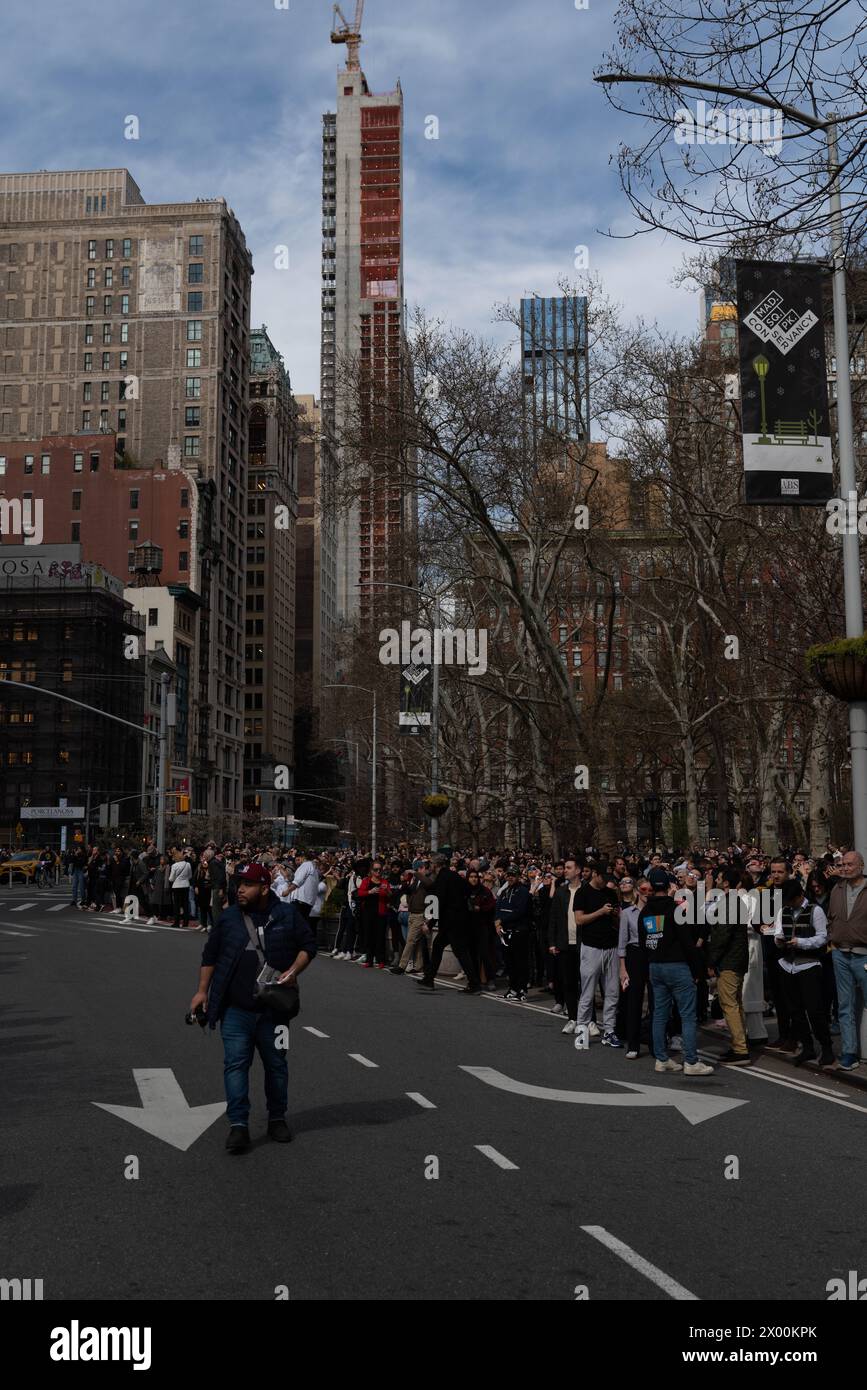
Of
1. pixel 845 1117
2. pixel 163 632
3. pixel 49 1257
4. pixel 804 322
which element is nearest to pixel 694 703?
pixel 804 322

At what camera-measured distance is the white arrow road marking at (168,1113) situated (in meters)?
8.52

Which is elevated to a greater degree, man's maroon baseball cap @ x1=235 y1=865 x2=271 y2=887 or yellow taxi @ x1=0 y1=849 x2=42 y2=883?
man's maroon baseball cap @ x1=235 y1=865 x2=271 y2=887

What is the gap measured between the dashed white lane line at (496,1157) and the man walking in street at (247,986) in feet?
4.05

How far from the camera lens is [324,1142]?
8359 millimetres

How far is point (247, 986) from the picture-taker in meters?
8.42

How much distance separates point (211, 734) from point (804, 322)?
9627 centimetres

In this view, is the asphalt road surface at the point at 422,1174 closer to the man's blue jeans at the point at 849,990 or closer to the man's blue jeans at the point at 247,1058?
the man's blue jeans at the point at 247,1058

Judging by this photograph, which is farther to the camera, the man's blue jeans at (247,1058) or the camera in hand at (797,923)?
the camera in hand at (797,923)

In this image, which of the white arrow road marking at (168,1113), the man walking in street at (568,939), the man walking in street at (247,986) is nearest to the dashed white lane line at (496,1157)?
the man walking in street at (247,986)

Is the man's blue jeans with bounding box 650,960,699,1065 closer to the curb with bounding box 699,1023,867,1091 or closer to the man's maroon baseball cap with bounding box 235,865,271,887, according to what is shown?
the curb with bounding box 699,1023,867,1091

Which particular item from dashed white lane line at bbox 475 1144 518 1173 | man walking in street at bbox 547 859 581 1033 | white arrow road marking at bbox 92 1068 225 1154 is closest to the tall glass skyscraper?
man walking in street at bbox 547 859 581 1033

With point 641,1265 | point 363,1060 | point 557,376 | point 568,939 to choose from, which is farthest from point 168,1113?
point 557,376

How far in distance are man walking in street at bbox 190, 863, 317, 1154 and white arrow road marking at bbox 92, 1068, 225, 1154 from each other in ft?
1.29

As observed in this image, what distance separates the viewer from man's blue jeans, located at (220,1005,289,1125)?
8164 millimetres
